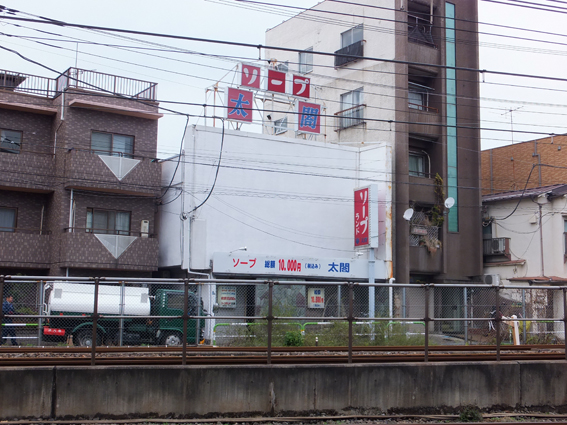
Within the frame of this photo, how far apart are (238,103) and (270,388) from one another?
1972cm

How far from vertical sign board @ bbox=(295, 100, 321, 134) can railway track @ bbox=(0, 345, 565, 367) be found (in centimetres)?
1771

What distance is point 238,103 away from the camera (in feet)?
95.2

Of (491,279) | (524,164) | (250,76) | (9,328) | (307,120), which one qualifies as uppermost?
(250,76)

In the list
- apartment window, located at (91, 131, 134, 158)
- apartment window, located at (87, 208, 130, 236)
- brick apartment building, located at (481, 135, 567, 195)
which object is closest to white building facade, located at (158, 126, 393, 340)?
apartment window, located at (87, 208, 130, 236)

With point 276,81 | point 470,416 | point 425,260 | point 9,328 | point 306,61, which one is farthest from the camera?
point 306,61

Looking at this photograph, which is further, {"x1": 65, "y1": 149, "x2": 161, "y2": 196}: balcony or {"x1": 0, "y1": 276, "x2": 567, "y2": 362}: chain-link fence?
{"x1": 65, "y1": 149, "x2": 161, "y2": 196}: balcony

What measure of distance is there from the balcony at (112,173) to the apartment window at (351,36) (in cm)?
1334

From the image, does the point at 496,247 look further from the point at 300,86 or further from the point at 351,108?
the point at 300,86

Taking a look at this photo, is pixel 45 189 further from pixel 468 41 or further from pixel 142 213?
pixel 468 41

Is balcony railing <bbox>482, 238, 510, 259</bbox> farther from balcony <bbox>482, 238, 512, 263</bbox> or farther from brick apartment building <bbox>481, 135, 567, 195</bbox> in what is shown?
brick apartment building <bbox>481, 135, 567, 195</bbox>

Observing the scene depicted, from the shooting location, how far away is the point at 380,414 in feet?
37.9

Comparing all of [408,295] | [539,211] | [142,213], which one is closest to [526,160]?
[539,211]

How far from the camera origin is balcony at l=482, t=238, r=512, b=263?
1346 inches

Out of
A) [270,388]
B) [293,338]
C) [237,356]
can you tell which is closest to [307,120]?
[293,338]
